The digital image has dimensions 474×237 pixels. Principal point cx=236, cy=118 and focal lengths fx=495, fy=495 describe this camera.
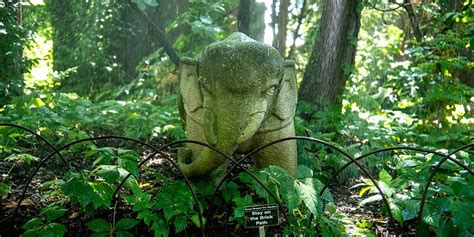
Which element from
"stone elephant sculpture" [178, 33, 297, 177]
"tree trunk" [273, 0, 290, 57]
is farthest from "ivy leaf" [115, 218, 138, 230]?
"tree trunk" [273, 0, 290, 57]

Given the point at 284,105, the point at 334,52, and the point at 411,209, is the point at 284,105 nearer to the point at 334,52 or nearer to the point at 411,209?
the point at 411,209

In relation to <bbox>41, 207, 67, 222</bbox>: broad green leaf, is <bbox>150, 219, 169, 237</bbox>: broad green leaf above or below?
below

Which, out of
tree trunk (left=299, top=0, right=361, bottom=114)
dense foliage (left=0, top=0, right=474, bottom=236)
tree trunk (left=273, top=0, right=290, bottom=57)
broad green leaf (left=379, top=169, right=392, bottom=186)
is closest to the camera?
dense foliage (left=0, top=0, right=474, bottom=236)

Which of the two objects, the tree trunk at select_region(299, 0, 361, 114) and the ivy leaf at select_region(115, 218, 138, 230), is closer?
the ivy leaf at select_region(115, 218, 138, 230)

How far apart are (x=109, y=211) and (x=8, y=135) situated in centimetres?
106

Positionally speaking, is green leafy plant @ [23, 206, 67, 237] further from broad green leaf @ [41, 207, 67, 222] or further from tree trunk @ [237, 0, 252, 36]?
tree trunk @ [237, 0, 252, 36]

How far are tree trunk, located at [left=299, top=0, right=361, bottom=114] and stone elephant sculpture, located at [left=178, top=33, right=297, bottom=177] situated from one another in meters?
2.90

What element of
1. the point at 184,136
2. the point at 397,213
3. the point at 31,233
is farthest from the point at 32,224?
the point at 184,136

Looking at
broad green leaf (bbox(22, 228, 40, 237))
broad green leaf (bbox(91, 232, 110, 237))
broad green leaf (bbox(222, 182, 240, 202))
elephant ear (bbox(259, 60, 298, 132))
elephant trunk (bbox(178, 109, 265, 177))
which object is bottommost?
broad green leaf (bbox(91, 232, 110, 237))

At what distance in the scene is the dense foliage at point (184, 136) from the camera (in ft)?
10.5

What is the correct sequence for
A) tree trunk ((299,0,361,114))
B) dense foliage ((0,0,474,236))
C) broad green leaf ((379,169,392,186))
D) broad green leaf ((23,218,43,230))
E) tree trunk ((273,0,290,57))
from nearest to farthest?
broad green leaf ((23,218,43,230)) → dense foliage ((0,0,474,236)) → broad green leaf ((379,169,392,186)) → tree trunk ((299,0,361,114)) → tree trunk ((273,0,290,57))

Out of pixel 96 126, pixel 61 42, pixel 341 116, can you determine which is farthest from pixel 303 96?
pixel 61 42

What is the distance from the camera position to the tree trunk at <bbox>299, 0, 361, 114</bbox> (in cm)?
671

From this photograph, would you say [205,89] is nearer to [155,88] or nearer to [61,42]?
[155,88]
